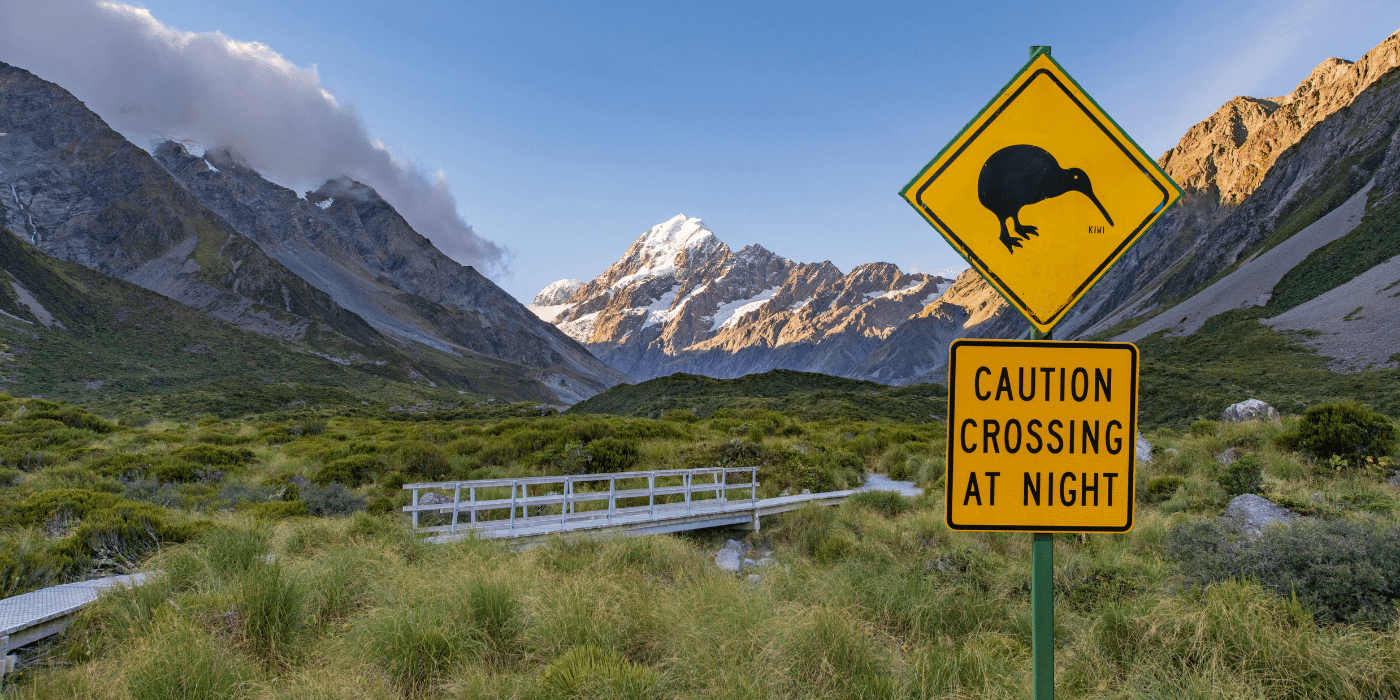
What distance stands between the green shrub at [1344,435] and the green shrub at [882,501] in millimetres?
7768

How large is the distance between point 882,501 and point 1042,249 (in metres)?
10.3

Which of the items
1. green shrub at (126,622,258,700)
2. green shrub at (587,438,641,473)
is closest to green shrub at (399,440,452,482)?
green shrub at (587,438,641,473)

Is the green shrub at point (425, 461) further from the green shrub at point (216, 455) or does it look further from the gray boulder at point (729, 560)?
the gray boulder at point (729, 560)

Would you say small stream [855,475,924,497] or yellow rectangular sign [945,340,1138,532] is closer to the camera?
yellow rectangular sign [945,340,1138,532]

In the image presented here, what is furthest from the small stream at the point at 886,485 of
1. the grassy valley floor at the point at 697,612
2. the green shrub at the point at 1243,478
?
the green shrub at the point at 1243,478

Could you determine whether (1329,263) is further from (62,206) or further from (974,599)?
(62,206)

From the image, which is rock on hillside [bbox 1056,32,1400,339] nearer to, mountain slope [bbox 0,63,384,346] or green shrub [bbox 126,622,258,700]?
green shrub [bbox 126,622,258,700]

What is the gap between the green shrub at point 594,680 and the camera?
3.60 meters

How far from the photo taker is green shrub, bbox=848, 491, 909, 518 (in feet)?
38.2

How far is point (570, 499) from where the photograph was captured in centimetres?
1030

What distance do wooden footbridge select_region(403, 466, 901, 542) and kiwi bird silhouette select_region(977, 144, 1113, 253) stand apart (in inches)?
285

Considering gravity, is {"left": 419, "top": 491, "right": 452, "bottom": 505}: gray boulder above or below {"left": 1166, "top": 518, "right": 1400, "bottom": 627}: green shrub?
below

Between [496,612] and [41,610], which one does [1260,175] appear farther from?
[41,610]

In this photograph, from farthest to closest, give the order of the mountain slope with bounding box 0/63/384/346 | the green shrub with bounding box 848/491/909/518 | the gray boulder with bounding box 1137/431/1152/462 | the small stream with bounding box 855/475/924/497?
the mountain slope with bounding box 0/63/384/346
the gray boulder with bounding box 1137/431/1152/462
the small stream with bounding box 855/475/924/497
the green shrub with bounding box 848/491/909/518
